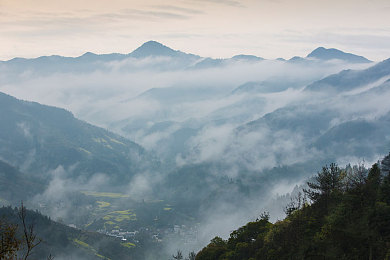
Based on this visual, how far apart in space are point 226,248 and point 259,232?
7.77m

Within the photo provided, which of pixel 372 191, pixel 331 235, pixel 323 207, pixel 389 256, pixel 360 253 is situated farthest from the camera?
pixel 323 207

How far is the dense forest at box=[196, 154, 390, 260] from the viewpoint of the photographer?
5278cm

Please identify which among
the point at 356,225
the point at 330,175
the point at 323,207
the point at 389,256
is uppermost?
the point at 330,175

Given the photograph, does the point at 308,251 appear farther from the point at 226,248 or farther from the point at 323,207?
the point at 226,248

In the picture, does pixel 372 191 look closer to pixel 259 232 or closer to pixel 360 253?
pixel 360 253

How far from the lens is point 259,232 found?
3447 inches

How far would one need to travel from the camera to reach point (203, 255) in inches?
3428

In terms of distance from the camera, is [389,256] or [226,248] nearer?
[389,256]

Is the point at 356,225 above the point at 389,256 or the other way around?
above

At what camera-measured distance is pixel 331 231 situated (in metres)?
58.7

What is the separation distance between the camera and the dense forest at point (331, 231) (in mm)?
52781

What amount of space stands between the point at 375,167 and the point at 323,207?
12.8 m

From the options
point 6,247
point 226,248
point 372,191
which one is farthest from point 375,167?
point 6,247

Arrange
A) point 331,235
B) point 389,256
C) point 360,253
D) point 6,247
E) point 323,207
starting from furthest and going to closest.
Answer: point 323,207 → point 331,235 → point 360,253 → point 389,256 → point 6,247
